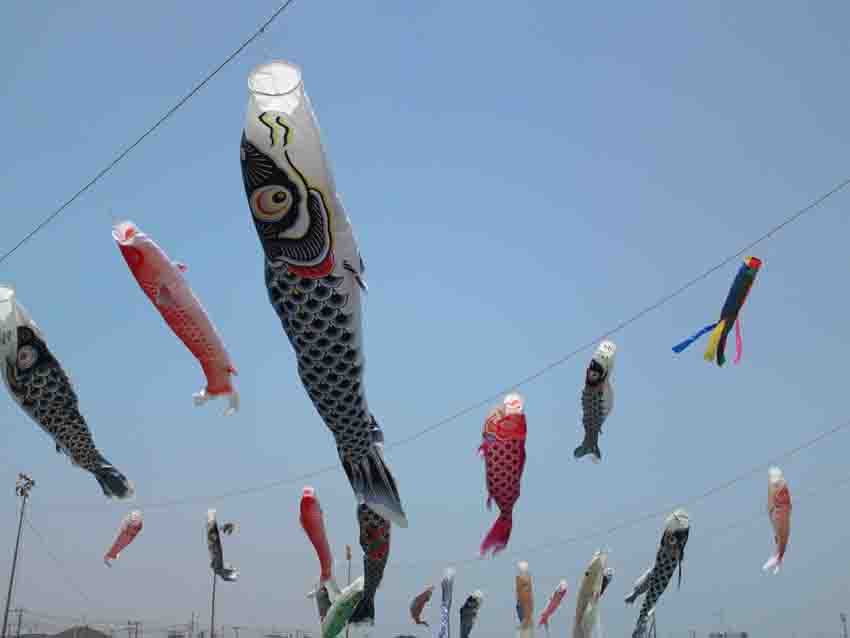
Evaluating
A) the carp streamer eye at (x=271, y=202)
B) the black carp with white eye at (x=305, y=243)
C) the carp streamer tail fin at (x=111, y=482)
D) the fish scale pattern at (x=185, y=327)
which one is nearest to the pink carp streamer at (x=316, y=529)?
the carp streamer tail fin at (x=111, y=482)

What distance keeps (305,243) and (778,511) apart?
10.3 meters

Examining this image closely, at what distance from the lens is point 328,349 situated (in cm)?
725

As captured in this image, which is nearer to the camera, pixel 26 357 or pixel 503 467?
pixel 26 357

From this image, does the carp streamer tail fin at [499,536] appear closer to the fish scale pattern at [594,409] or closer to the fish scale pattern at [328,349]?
the fish scale pattern at [594,409]

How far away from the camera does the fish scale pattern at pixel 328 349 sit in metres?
6.93

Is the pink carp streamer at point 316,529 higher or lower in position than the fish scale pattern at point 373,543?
higher

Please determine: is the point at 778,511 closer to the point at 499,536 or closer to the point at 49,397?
the point at 499,536

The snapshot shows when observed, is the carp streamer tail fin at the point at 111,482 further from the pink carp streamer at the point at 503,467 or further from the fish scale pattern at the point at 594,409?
the fish scale pattern at the point at 594,409

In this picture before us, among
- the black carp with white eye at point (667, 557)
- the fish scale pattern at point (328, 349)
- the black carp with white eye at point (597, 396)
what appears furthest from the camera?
the black carp with white eye at point (667, 557)

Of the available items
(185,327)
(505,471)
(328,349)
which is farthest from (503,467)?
(328,349)

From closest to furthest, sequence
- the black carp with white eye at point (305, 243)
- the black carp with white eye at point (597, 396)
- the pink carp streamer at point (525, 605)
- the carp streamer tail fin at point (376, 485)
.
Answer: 1. the black carp with white eye at point (305, 243)
2. the carp streamer tail fin at point (376, 485)
3. the black carp with white eye at point (597, 396)
4. the pink carp streamer at point (525, 605)

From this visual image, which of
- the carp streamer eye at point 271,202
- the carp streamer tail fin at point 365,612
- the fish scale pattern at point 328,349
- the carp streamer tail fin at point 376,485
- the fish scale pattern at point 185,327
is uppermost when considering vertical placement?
the fish scale pattern at point 185,327

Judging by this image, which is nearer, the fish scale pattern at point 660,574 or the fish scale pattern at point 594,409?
the fish scale pattern at point 594,409

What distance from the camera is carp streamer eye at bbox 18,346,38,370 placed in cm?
968
